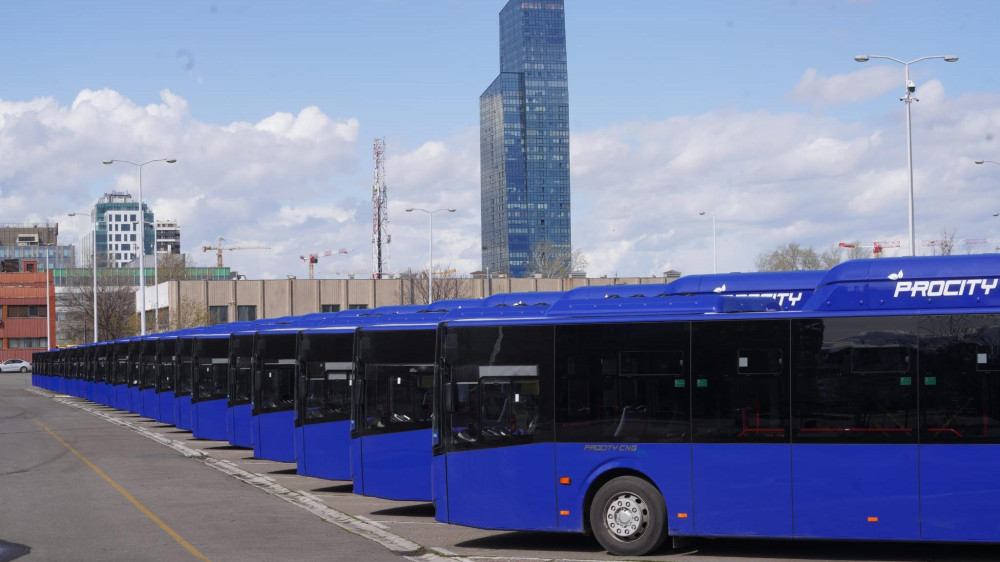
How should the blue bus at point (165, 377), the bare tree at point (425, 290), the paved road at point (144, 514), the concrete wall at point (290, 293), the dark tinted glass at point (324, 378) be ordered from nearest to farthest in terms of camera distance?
the paved road at point (144, 514) < the dark tinted glass at point (324, 378) < the blue bus at point (165, 377) < the concrete wall at point (290, 293) < the bare tree at point (425, 290)

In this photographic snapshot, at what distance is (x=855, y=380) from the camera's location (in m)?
Result: 12.4

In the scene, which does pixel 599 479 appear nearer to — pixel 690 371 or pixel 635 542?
pixel 635 542

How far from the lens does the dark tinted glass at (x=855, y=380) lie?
1225cm

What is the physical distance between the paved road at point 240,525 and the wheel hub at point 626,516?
1.06 feet

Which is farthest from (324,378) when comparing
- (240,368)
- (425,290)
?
(425,290)

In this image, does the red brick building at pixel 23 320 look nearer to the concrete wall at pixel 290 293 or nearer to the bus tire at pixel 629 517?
the concrete wall at pixel 290 293

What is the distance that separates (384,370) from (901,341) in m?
7.51

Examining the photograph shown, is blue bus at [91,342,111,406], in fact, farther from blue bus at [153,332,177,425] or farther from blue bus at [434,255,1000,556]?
blue bus at [434,255,1000,556]

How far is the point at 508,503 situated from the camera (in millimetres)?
13406

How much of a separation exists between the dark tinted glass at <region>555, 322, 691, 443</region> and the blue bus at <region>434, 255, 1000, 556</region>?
0.05 ft

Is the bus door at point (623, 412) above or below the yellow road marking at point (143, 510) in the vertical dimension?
above

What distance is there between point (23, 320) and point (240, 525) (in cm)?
11716

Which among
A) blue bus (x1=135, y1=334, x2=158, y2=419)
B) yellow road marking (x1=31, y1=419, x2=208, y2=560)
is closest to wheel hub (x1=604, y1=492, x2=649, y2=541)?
yellow road marking (x1=31, y1=419, x2=208, y2=560)

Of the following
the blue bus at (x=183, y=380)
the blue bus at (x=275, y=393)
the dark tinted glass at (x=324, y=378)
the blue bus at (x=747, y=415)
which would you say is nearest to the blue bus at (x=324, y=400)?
the dark tinted glass at (x=324, y=378)
